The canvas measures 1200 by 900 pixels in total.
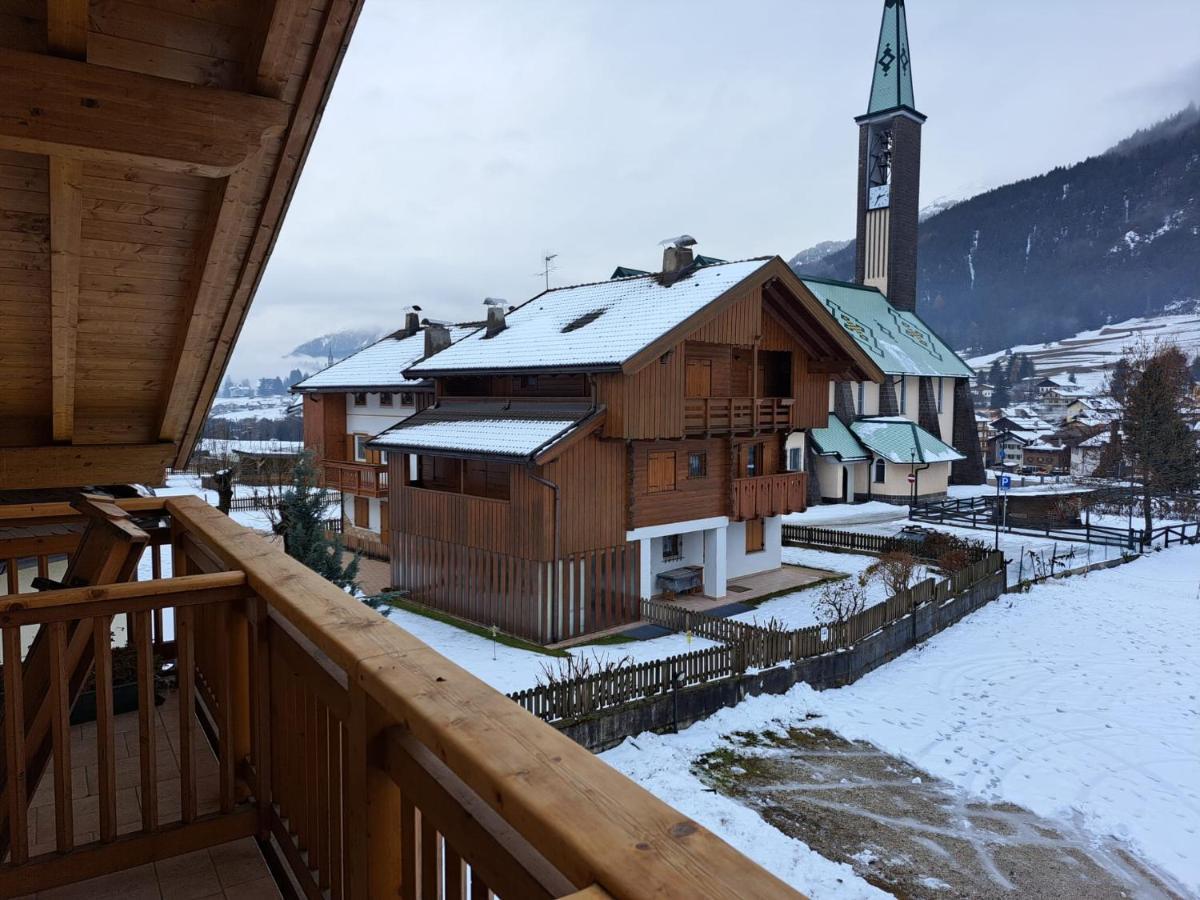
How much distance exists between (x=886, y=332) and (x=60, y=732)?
46.1 m

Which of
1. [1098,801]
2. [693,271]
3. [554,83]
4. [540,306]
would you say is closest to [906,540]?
[693,271]

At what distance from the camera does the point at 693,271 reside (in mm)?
21562

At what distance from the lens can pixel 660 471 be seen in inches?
798

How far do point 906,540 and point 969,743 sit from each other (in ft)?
51.5

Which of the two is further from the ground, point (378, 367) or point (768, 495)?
point (378, 367)

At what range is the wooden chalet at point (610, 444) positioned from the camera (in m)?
18.0

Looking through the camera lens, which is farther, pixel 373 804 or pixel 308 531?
pixel 308 531

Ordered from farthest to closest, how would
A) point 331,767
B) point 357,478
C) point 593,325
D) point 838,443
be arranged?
1. point 838,443
2. point 357,478
3. point 593,325
4. point 331,767

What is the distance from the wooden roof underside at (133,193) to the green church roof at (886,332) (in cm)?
3884

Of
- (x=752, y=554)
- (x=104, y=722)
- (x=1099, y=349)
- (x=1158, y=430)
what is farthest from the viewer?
(x=1099, y=349)

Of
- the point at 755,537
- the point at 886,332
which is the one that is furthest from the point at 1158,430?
the point at 755,537

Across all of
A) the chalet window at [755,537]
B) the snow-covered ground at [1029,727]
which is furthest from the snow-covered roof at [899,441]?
the snow-covered ground at [1029,727]

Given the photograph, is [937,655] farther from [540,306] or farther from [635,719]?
[540,306]

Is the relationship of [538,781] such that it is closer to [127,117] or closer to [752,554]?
[127,117]
